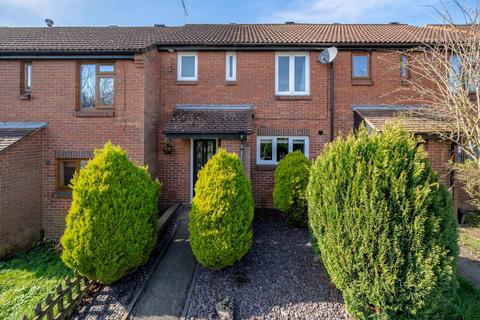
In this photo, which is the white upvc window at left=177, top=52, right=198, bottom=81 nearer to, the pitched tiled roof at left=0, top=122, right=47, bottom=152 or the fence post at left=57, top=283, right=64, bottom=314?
the pitched tiled roof at left=0, top=122, right=47, bottom=152

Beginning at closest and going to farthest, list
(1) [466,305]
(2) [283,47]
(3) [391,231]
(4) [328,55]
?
(3) [391,231] → (1) [466,305] → (4) [328,55] → (2) [283,47]

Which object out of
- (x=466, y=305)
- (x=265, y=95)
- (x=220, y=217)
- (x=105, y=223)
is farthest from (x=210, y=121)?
(x=466, y=305)

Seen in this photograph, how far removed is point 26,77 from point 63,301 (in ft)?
24.1

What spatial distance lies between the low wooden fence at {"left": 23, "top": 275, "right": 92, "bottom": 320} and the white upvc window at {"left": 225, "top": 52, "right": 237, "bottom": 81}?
741cm

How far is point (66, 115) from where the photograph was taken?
7.62 m

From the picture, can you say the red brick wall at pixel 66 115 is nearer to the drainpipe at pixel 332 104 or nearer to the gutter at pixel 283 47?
the gutter at pixel 283 47

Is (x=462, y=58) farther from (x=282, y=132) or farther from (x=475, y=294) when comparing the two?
(x=475, y=294)

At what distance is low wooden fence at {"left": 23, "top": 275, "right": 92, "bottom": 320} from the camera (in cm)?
390

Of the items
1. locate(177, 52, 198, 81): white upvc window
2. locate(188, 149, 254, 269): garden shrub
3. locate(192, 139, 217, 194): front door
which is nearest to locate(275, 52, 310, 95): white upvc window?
locate(177, 52, 198, 81): white upvc window

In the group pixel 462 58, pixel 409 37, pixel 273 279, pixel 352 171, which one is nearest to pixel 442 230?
pixel 352 171

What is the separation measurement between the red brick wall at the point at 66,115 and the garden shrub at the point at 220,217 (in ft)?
12.0

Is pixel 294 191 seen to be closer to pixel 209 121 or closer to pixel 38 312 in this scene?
pixel 209 121

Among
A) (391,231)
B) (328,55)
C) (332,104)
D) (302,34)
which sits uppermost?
(302,34)

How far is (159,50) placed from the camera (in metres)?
8.98
